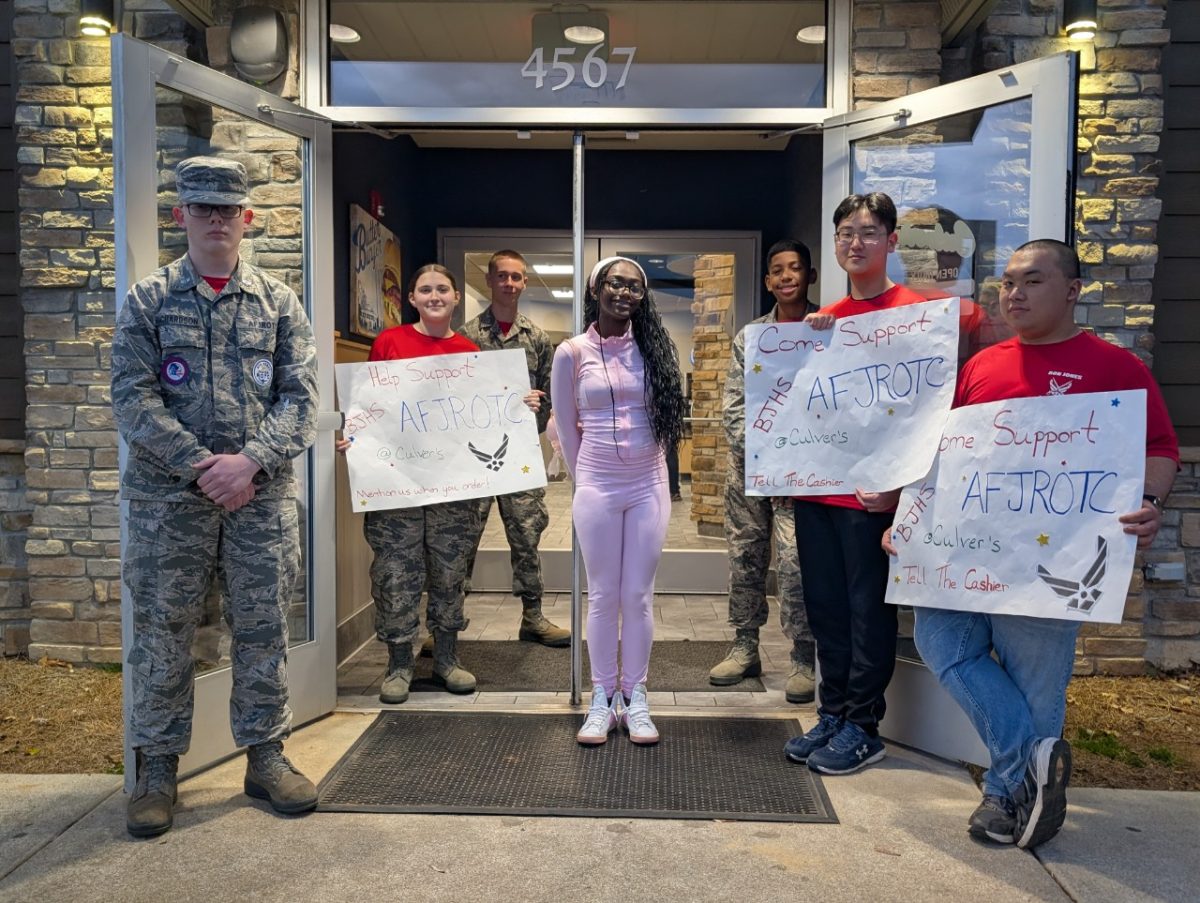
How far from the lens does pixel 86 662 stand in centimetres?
429

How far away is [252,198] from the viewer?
331cm

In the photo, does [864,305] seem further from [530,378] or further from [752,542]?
[530,378]

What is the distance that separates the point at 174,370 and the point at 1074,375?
2.36m

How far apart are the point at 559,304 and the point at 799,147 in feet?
5.77

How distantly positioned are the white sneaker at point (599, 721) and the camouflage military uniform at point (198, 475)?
3.22 feet

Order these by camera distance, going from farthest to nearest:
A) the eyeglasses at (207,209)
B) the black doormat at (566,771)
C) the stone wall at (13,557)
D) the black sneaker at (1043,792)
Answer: the stone wall at (13,557) < the black doormat at (566,771) < the eyeglasses at (207,209) < the black sneaker at (1043,792)

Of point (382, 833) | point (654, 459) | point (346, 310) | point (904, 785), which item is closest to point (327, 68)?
point (346, 310)

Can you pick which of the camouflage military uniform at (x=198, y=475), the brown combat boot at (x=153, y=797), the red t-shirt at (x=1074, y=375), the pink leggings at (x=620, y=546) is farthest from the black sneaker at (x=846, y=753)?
the brown combat boot at (x=153, y=797)

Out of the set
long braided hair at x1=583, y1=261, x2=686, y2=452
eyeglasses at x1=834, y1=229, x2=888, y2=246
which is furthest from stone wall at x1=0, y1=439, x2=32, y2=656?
eyeglasses at x1=834, y1=229, x2=888, y2=246

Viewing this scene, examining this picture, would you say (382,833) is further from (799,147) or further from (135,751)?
(799,147)

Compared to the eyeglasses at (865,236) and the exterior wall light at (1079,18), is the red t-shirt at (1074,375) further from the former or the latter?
the exterior wall light at (1079,18)

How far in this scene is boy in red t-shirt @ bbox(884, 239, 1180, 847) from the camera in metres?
2.27

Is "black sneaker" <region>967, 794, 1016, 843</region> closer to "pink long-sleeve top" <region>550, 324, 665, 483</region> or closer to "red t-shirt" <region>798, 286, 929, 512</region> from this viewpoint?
"red t-shirt" <region>798, 286, 929, 512</region>

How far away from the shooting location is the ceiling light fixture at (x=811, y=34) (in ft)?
11.6
